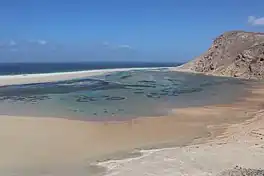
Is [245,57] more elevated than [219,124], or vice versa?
[245,57]

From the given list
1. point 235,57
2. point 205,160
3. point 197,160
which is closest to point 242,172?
point 205,160

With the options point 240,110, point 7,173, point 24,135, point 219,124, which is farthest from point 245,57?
point 7,173

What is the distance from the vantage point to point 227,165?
36.8 ft

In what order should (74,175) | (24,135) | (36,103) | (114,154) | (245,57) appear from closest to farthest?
(74,175) < (114,154) < (24,135) < (36,103) < (245,57)

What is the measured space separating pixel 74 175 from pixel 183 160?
3611mm

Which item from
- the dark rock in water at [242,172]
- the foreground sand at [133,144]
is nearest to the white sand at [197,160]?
the foreground sand at [133,144]

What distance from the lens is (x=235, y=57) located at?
279 ft

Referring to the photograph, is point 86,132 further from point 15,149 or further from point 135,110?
point 135,110

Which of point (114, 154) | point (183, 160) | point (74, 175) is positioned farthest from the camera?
point (114, 154)

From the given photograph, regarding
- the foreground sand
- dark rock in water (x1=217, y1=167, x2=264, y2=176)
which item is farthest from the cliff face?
dark rock in water (x1=217, y1=167, x2=264, y2=176)

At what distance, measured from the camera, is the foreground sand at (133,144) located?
37.3 feet

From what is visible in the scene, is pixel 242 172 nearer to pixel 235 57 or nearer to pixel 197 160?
pixel 197 160

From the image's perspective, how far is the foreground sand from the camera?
37.3 feet

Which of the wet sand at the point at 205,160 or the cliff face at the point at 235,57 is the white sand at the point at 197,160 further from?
the cliff face at the point at 235,57
